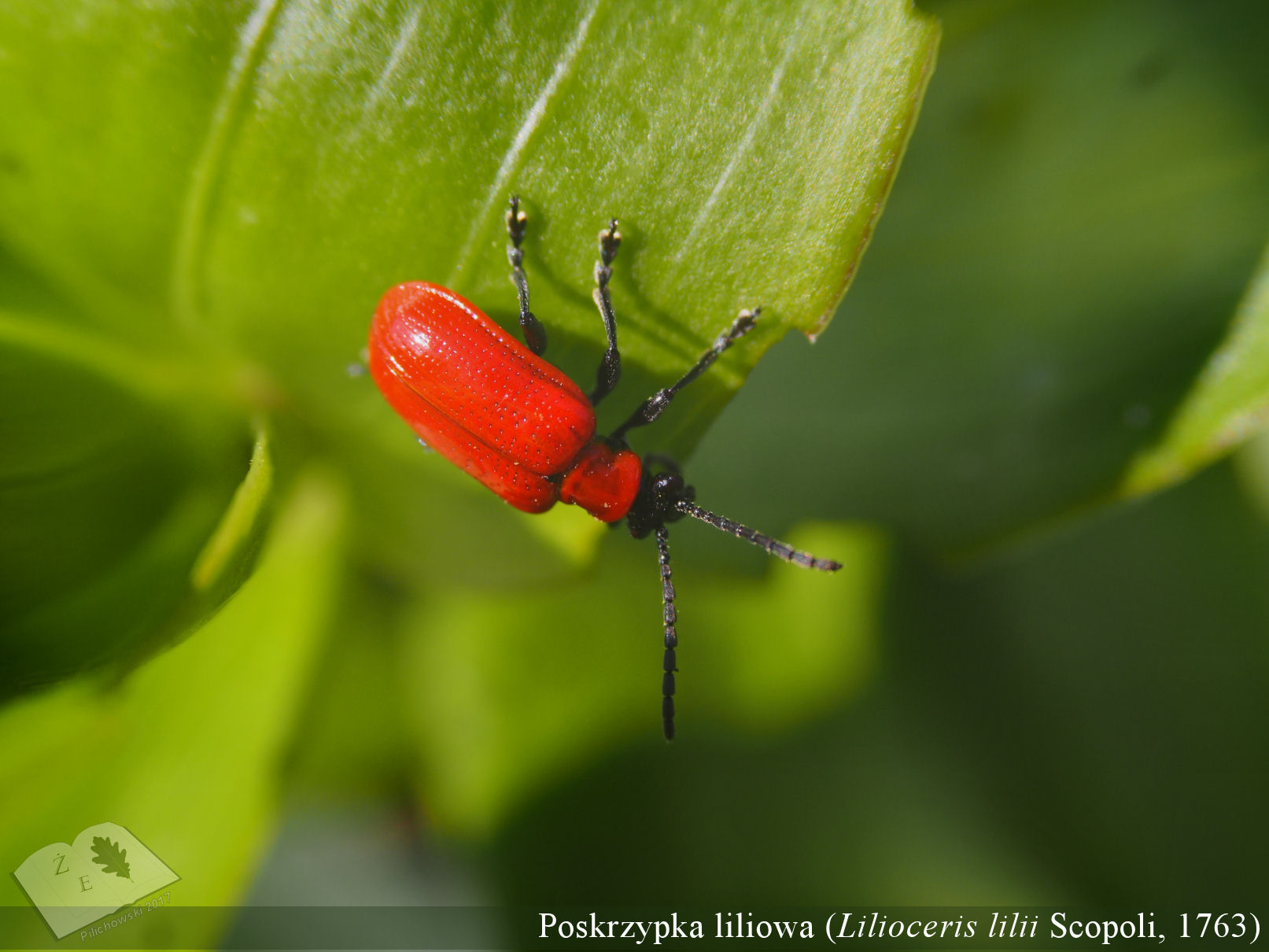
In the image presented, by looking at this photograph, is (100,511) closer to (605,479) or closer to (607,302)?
(607,302)

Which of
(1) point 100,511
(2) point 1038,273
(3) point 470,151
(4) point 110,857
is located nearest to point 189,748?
(4) point 110,857

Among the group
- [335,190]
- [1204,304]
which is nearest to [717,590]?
[1204,304]

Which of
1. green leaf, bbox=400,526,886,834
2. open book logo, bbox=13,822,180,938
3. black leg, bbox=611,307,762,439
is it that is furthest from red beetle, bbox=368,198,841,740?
open book logo, bbox=13,822,180,938

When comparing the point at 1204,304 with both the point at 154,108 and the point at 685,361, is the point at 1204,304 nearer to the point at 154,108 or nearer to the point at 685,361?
the point at 685,361

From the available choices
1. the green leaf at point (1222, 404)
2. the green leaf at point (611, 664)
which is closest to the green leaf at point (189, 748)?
the green leaf at point (611, 664)

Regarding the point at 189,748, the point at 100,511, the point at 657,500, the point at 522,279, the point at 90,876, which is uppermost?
the point at 657,500

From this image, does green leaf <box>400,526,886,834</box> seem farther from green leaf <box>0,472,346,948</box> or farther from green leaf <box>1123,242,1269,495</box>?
green leaf <box>1123,242,1269,495</box>

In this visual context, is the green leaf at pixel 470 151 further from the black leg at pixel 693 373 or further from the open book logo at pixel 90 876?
the open book logo at pixel 90 876
